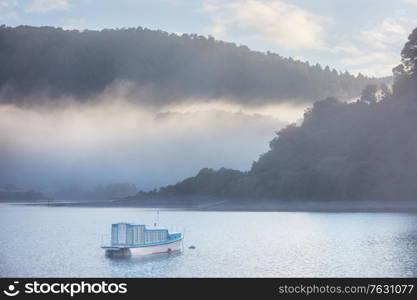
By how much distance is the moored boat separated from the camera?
263ft

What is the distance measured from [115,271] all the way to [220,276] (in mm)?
12675

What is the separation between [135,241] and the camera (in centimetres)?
8150

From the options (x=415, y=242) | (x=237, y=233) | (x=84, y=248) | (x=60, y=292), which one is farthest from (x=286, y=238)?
(x=60, y=292)

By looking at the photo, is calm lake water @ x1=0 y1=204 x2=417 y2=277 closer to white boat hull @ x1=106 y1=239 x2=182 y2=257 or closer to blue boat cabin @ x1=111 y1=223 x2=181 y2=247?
white boat hull @ x1=106 y1=239 x2=182 y2=257

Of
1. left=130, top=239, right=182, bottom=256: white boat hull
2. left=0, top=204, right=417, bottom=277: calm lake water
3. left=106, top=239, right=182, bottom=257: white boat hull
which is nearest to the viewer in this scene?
left=0, top=204, right=417, bottom=277: calm lake water

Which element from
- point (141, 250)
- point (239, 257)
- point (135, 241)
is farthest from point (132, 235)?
point (239, 257)

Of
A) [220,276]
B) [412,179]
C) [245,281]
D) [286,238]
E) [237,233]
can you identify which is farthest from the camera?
[412,179]

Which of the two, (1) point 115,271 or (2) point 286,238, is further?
(2) point 286,238

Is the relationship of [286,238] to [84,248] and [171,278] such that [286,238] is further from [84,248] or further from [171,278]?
[171,278]

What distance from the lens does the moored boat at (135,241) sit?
263ft

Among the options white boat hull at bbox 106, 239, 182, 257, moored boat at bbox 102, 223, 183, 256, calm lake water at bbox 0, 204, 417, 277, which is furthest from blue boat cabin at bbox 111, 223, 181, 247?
calm lake water at bbox 0, 204, 417, 277

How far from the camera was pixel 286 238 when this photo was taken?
10906 centimetres

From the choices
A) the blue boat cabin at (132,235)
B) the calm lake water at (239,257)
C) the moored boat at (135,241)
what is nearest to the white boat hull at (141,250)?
the moored boat at (135,241)

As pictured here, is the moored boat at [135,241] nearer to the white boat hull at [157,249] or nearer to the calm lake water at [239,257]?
the white boat hull at [157,249]
